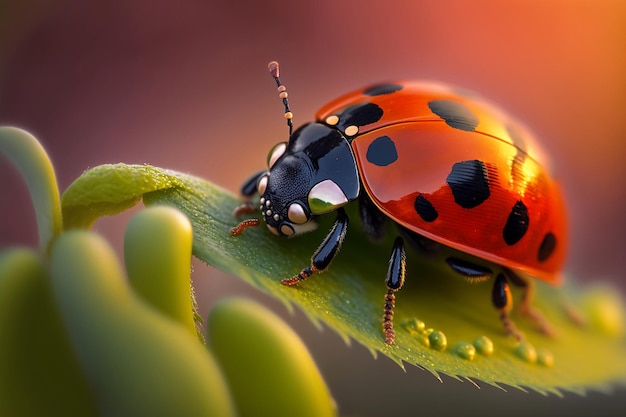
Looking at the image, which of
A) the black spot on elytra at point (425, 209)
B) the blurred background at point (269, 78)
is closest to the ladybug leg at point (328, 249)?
the black spot on elytra at point (425, 209)

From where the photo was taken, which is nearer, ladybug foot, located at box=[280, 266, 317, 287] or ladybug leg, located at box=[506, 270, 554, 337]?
ladybug foot, located at box=[280, 266, 317, 287]

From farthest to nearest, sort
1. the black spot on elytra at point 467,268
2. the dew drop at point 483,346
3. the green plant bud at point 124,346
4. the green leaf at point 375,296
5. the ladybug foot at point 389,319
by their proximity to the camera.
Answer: the black spot on elytra at point 467,268
the dew drop at point 483,346
the ladybug foot at point 389,319
the green leaf at point 375,296
the green plant bud at point 124,346

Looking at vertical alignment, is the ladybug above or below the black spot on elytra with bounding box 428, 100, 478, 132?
below

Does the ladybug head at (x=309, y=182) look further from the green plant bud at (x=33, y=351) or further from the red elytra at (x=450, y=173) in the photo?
the green plant bud at (x=33, y=351)

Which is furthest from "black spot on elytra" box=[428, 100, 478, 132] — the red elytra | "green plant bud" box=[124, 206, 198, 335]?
"green plant bud" box=[124, 206, 198, 335]

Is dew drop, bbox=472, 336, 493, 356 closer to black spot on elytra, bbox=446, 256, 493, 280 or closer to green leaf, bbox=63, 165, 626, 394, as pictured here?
green leaf, bbox=63, 165, 626, 394

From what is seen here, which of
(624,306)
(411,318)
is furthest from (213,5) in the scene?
(411,318)
